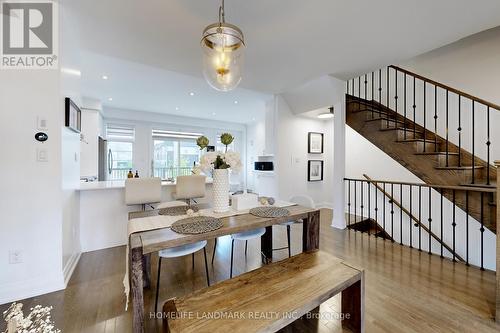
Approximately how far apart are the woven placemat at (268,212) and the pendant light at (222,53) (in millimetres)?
1174

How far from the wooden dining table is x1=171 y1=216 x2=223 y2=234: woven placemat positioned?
0.03 m

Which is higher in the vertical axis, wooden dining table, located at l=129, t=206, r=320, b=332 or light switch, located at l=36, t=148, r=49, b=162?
light switch, located at l=36, t=148, r=49, b=162

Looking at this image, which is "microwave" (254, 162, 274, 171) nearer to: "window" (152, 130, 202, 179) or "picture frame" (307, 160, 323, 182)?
"picture frame" (307, 160, 323, 182)

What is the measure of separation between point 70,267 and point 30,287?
1.35 ft

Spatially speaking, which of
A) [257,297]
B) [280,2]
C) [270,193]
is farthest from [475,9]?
[270,193]

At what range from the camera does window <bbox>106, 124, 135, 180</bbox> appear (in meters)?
6.49

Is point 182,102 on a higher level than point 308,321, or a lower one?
higher

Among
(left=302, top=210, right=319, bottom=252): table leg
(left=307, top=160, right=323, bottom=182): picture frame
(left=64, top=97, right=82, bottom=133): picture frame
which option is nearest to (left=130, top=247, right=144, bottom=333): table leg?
(left=302, top=210, right=319, bottom=252): table leg

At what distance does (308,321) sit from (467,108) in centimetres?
413

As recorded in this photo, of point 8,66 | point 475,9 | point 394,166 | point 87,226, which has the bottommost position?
point 87,226

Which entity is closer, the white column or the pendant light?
the pendant light

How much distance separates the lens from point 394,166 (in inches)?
175

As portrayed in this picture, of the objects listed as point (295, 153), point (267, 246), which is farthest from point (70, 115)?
point (295, 153)

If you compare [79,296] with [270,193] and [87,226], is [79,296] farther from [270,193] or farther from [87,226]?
[270,193]
